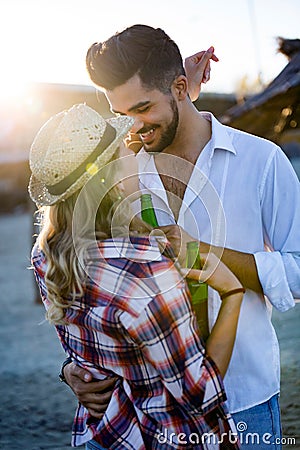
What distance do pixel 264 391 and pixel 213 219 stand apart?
56 cm

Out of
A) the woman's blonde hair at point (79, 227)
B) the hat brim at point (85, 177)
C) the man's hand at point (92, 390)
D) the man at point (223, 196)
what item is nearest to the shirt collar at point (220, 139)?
the man at point (223, 196)

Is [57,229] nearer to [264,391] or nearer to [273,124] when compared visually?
[264,391]

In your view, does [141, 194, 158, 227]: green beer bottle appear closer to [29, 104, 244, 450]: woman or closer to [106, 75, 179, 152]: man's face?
[29, 104, 244, 450]: woman

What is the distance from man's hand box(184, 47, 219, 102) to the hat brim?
23.0 inches

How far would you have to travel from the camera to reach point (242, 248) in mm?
2236

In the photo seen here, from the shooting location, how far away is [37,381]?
257 inches

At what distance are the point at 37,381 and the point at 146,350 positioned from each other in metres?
4.91

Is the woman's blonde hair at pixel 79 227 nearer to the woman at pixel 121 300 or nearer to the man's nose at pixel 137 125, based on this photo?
the woman at pixel 121 300

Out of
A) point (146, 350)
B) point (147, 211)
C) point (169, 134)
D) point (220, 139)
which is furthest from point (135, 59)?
point (146, 350)

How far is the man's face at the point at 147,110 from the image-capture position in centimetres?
242

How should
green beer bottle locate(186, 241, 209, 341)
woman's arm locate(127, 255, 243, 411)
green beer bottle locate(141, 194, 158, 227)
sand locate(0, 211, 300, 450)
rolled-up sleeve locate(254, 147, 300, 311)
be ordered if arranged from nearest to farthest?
woman's arm locate(127, 255, 243, 411)
green beer bottle locate(186, 241, 209, 341)
rolled-up sleeve locate(254, 147, 300, 311)
green beer bottle locate(141, 194, 158, 227)
sand locate(0, 211, 300, 450)

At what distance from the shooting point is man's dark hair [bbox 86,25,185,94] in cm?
239

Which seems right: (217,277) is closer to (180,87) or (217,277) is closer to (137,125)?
(137,125)

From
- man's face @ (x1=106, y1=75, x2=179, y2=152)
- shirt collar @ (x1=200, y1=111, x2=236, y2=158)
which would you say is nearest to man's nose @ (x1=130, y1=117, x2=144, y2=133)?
man's face @ (x1=106, y1=75, x2=179, y2=152)
